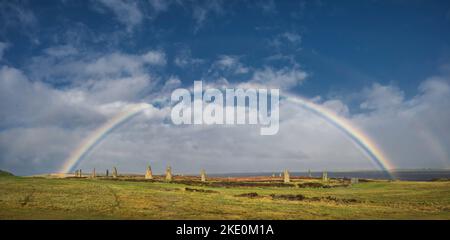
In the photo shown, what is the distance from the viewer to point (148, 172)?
87938mm
